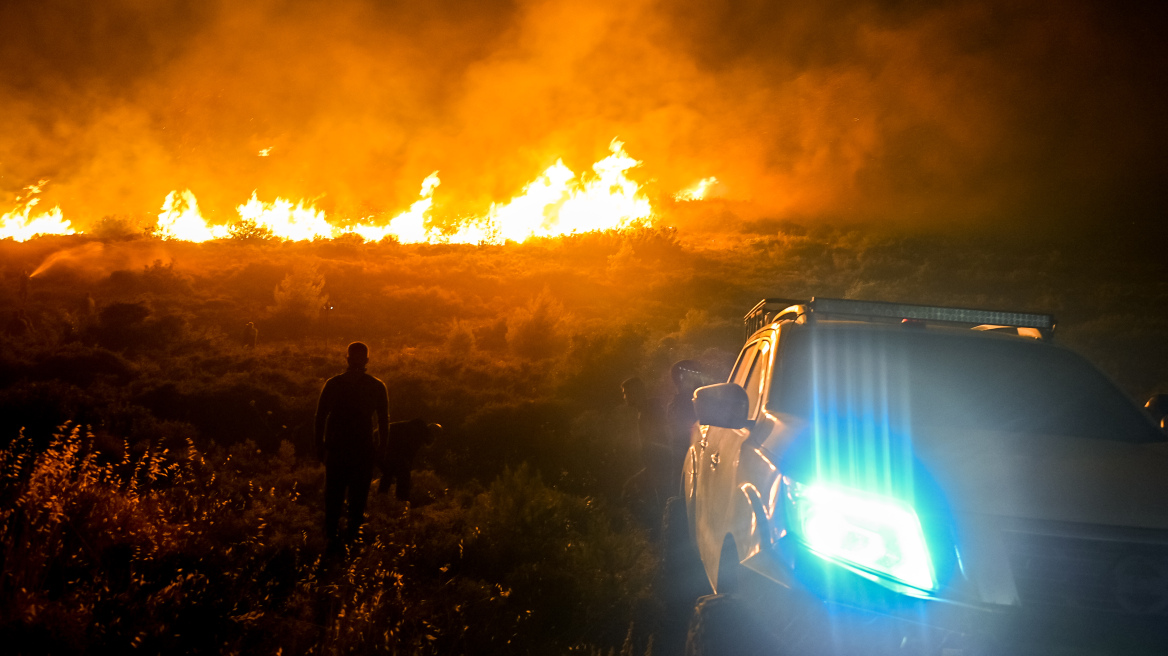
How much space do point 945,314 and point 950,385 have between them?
112cm

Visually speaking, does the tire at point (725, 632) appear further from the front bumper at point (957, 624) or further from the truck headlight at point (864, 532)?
the truck headlight at point (864, 532)

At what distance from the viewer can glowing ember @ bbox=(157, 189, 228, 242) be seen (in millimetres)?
47938

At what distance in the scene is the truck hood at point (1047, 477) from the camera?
8.16ft

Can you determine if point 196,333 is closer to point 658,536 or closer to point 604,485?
point 604,485

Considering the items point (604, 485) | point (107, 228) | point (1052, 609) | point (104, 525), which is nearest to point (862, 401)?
point (1052, 609)

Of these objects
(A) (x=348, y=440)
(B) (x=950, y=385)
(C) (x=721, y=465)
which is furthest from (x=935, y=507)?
(A) (x=348, y=440)

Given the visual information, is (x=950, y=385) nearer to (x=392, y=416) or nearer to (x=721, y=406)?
(x=721, y=406)

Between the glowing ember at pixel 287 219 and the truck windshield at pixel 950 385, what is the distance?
47609mm

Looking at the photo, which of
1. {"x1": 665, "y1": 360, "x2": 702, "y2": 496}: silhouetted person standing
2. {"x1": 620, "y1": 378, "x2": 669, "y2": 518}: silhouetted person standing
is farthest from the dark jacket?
{"x1": 620, "y1": 378, "x2": 669, "y2": 518}: silhouetted person standing

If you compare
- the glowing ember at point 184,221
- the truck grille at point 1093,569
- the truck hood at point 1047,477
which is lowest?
the truck grille at point 1093,569

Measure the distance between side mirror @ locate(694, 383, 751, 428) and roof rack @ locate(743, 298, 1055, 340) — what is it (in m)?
0.71

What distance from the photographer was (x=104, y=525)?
208 inches

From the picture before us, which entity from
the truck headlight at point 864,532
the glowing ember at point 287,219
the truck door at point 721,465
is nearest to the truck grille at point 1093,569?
the truck headlight at point 864,532

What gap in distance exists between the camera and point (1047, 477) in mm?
2684
